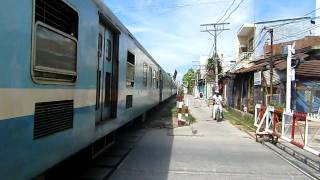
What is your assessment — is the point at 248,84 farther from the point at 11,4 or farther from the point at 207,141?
the point at 11,4

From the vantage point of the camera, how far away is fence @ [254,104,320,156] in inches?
427

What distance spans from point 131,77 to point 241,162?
3.17 meters

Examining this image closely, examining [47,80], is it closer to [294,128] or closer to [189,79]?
[294,128]

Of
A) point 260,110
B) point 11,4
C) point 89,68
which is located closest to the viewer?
point 11,4

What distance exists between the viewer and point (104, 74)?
311 inches

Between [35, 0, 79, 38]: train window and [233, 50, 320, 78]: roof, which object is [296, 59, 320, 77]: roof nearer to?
[233, 50, 320, 78]: roof

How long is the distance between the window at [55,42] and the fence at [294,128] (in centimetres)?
657

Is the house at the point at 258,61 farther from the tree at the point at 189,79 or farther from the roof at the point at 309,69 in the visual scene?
the tree at the point at 189,79

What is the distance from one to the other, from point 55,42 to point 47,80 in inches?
19.1

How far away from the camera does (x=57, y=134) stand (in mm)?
4902

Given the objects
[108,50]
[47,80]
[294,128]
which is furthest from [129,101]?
[47,80]

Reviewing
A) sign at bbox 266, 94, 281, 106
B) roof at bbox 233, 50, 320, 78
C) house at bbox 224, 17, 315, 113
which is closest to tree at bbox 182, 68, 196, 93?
house at bbox 224, 17, 315, 113

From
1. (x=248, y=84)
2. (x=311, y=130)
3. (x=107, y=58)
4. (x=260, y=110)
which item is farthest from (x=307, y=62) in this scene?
(x=107, y=58)

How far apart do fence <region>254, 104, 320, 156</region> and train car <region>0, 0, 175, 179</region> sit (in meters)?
5.34
